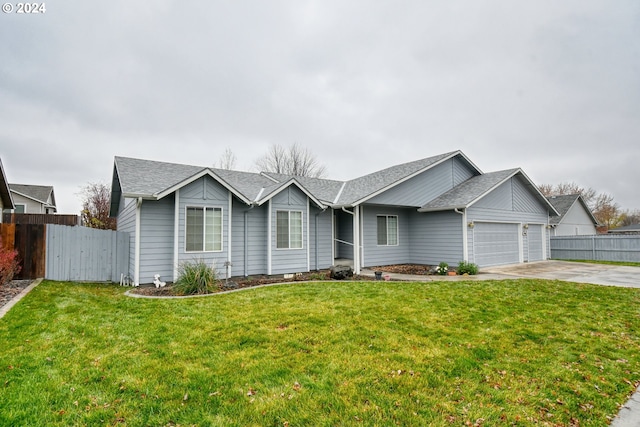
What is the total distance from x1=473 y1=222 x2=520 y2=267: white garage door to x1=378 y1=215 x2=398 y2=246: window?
3.55 m

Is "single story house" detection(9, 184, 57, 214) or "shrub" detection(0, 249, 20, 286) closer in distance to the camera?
"shrub" detection(0, 249, 20, 286)

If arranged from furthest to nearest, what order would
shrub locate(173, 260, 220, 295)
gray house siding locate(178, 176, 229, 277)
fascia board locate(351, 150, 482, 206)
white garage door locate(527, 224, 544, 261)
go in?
white garage door locate(527, 224, 544, 261)
fascia board locate(351, 150, 482, 206)
gray house siding locate(178, 176, 229, 277)
shrub locate(173, 260, 220, 295)

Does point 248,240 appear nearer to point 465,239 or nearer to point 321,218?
point 321,218

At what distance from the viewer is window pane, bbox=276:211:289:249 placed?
1183 centimetres

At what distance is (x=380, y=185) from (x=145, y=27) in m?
10.8

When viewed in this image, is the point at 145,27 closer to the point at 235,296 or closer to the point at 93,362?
the point at 235,296

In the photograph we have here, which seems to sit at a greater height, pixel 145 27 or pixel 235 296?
pixel 145 27

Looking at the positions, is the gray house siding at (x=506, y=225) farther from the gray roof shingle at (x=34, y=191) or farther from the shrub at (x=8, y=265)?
the gray roof shingle at (x=34, y=191)

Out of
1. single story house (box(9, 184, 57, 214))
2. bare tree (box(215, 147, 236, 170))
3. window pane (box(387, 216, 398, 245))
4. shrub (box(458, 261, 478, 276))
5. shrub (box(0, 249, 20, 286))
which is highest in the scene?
bare tree (box(215, 147, 236, 170))

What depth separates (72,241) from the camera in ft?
34.5

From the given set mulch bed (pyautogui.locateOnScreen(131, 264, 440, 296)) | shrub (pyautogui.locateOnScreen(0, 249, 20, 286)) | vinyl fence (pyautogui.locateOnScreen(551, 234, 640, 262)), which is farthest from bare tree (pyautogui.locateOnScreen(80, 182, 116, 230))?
vinyl fence (pyautogui.locateOnScreen(551, 234, 640, 262))

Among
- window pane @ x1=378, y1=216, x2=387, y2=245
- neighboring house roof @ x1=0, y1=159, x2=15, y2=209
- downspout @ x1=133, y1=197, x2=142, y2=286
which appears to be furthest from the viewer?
window pane @ x1=378, y1=216, x2=387, y2=245

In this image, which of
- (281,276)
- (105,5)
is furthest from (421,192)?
(105,5)

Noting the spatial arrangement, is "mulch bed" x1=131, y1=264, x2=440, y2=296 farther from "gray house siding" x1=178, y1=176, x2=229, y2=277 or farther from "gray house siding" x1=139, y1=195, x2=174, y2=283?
"gray house siding" x1=178, y1=176, x2=229, y2=277
